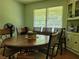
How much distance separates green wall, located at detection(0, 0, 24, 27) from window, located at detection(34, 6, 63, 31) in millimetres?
872

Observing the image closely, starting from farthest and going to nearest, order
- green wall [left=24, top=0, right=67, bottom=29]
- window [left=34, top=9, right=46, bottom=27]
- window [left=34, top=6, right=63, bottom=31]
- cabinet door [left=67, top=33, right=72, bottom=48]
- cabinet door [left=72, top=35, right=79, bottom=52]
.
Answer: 1. window [left=34, top=9, right=46, bottom=27]
2. window [left=34, top=6, right=63, bottom=31]
3. green wall [left=24, top=0, right=67, bottom=29]
4. cabinet door [left=67, top=33, right=72, bottom=48]
5. cabinet door [left=72, top=35, right=79, bottom=52]

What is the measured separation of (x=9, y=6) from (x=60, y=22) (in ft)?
8.83

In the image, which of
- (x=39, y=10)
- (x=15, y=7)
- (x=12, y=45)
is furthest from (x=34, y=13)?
(x=12, y=45)

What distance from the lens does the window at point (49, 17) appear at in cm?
574

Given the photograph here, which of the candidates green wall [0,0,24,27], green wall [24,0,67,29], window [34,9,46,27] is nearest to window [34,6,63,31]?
window [34,9,46,27]

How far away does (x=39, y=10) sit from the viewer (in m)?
6.44

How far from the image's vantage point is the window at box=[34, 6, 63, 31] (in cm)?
574

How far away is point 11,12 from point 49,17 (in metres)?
2.00

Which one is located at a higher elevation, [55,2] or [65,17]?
[55,2]

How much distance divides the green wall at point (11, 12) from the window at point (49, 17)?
87 centimetres

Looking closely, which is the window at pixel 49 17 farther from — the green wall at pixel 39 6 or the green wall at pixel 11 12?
the green wall at pixel 11 12

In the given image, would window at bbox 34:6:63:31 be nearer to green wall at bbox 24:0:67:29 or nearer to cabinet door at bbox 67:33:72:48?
green wall at bbox 24:0:67:29

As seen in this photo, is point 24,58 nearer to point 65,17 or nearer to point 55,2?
point 65,17

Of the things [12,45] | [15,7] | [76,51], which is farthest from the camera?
[15,7]
